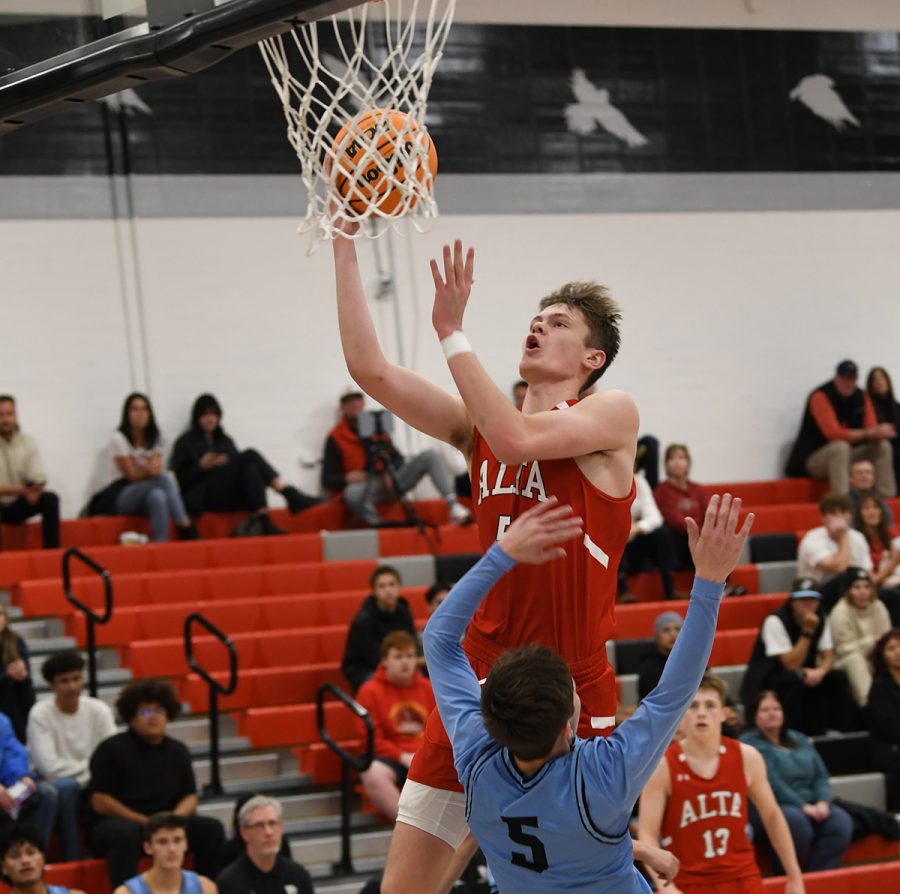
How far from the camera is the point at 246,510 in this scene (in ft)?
40.7

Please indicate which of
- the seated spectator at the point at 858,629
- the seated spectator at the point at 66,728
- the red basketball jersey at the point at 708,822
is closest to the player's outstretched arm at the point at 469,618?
the red basketball jersey at the point at 708,822

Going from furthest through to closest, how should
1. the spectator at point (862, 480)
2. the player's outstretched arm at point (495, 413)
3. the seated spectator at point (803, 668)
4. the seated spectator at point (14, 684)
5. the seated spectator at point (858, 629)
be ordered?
the spectator at point (862, 480)
the seated spectator at point (858, 629)
the seated spectator at point (803, 668)
the seated spectator at point (14, 684)
the player's outstretched arm at point (495, 413)

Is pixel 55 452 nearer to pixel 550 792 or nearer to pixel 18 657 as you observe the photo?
pixel 18 657

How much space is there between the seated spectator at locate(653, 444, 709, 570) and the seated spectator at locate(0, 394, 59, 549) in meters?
4.84

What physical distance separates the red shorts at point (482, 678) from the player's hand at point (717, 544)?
1.91ft

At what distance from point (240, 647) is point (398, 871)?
20.6ft

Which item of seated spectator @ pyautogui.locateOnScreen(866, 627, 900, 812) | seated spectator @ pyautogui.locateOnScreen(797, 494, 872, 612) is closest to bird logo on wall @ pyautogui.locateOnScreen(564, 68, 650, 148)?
seated spectator @ pyautogui.locateOnScreen(797, 494, 872, 612)

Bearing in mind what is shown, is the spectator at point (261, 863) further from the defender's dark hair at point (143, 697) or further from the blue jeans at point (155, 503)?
the blue jeans at point (155, 503)

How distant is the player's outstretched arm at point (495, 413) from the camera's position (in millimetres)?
3561

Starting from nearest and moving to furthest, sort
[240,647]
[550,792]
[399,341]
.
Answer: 1. [550,792]
2. [240,647]
3. [399,341]

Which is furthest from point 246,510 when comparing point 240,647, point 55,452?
point 240,647

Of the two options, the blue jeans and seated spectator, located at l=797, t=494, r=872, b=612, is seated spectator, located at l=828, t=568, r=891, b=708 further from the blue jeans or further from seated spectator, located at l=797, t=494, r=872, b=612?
the blue jeans

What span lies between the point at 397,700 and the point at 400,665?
0.21m

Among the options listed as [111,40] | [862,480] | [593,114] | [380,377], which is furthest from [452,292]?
[593,114]
